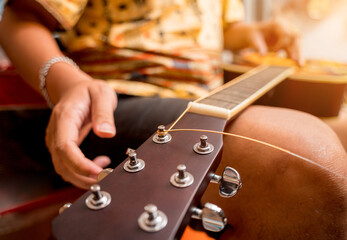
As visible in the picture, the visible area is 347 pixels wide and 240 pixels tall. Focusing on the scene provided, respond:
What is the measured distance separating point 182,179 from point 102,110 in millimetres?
208

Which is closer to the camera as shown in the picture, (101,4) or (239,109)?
(239,109)

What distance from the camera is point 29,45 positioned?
600mm

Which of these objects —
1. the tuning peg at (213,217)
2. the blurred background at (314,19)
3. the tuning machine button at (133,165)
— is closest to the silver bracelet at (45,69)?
the tuning machine button at (133,165)

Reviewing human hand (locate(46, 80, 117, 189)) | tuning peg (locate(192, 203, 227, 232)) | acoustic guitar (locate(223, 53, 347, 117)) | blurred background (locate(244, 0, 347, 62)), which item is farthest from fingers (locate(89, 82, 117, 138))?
blurred background (locate(244, 0, 347, 62))

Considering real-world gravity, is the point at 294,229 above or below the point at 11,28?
below

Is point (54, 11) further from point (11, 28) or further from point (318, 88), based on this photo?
point (318, 88)

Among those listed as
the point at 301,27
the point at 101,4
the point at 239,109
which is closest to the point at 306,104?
the point at 239,109

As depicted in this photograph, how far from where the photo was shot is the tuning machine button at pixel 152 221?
0.81 feet

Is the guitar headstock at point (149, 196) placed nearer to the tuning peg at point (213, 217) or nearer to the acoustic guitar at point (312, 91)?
the tuning peg at point (213, 217)

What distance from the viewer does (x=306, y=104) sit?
0.83 meters

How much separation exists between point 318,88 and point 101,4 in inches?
27.4

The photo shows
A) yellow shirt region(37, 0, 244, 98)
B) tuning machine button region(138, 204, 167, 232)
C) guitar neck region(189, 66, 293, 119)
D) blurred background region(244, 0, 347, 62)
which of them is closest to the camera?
tuning machine button region(138, 204, 167, 232)

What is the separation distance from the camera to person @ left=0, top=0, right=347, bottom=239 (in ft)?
1.29

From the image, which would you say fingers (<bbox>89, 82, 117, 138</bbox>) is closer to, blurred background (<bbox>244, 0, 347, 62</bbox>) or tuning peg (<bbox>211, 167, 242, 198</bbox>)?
tuning peg (<bbox>211, 167, 242, 198</bbox>)
